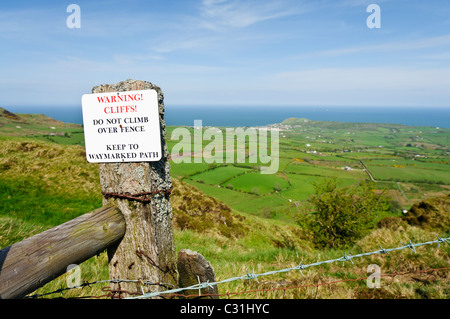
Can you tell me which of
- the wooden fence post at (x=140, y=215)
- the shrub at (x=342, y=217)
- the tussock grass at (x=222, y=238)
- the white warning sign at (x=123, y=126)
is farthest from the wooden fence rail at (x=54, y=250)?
the shrub at (x=342, y=217)

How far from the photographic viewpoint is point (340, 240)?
1239 cm

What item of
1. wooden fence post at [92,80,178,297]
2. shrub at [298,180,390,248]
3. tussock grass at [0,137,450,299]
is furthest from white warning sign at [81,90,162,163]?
shrub at [298,180,390,248]

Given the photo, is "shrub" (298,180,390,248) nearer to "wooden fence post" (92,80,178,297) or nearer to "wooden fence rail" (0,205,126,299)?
"wooden fence post" (92,80,178,297)

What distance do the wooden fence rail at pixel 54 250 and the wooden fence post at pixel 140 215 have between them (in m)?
0.14

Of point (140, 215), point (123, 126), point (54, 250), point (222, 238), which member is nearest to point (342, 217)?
point (222, 238)

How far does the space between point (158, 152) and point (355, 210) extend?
13.1 m

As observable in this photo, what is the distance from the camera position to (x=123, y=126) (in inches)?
96.5

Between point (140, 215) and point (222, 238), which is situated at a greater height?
point (140, 215)

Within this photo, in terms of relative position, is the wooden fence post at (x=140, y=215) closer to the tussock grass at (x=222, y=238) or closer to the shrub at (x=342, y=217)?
the tussock grass at (x=222, y=238)

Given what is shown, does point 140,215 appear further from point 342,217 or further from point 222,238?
point 342,217

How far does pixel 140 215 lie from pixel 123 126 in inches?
36.5

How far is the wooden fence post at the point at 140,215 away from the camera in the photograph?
241 cm
